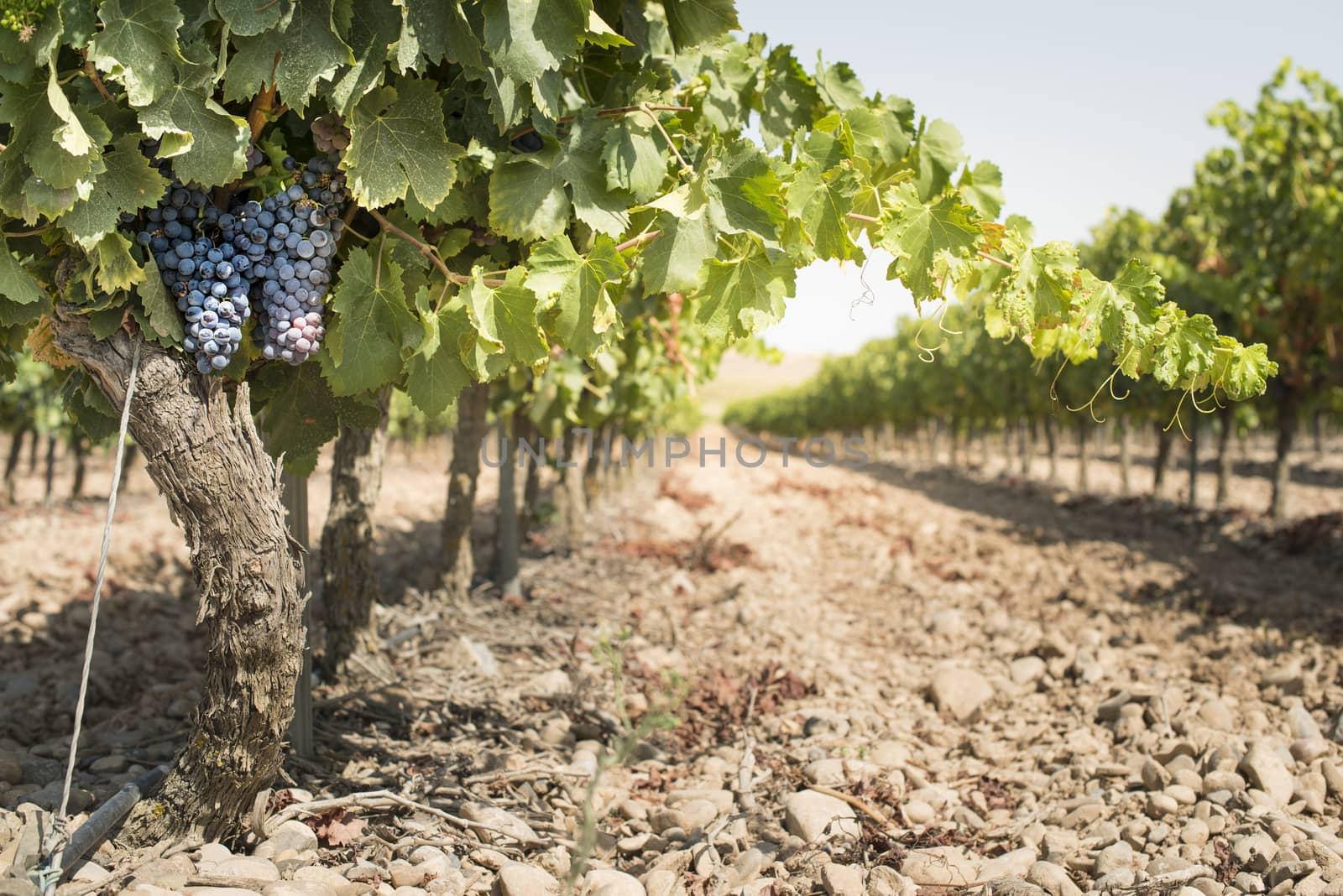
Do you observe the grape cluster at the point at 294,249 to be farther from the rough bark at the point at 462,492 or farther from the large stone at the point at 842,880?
the rough bark at the point at 462,492

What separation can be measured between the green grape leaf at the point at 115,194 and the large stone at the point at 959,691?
14.4 feet

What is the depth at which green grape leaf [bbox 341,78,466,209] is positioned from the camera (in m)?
2.33

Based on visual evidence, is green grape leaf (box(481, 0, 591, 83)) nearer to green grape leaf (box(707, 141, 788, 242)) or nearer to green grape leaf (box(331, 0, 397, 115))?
green grape leaf (box(331, 0, 397, 115))

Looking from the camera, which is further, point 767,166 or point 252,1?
point 767,166

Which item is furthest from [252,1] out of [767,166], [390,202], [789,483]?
[789,483]

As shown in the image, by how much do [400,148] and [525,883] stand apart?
204cm

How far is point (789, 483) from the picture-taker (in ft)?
58.5

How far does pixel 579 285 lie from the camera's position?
247 centimetres

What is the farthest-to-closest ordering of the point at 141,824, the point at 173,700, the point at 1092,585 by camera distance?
the point at 1092,585 → the point at 173,700 → the point at 141,824

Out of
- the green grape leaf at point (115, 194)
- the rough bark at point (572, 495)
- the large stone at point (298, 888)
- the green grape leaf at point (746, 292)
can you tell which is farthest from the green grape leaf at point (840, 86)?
the rough bark at point (572, 495)

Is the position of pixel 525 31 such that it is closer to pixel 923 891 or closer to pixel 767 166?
pixel 767 166

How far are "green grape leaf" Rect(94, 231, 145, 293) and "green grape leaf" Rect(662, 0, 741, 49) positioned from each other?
160 centimetres

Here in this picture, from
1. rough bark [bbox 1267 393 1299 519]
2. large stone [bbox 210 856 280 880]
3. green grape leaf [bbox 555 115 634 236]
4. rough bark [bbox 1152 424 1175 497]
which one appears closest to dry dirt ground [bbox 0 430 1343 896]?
large stone [bbox 210 856 280 880]

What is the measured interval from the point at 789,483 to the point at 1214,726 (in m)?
13.4
